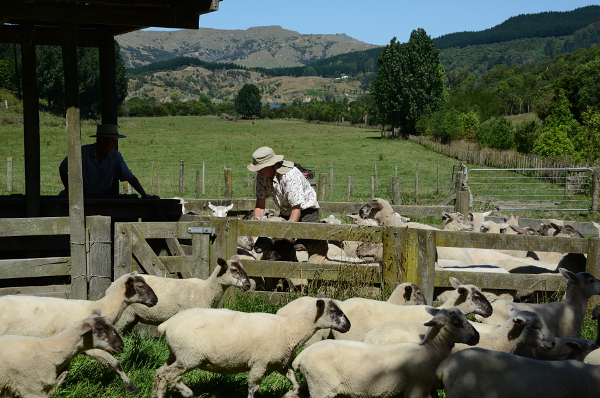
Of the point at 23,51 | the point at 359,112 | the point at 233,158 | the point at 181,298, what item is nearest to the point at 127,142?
the point at 233,158

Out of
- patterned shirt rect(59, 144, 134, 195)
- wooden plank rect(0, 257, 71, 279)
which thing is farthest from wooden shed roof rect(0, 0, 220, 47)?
wooden plank rect(0, 257, 71, 279)

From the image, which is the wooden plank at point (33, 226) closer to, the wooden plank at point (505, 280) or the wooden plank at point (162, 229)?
the wooden plank at point (162, 229)

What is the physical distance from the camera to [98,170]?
8031mm

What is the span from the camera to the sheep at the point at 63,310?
4836mm

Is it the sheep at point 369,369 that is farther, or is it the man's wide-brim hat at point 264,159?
the man's wide-brim hat at point 264,159

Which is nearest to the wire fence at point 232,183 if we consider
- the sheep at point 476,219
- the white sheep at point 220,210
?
the sheep at point 476,219

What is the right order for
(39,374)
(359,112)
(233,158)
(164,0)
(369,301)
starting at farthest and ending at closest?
(359,112) < (233,158) < (164,0) < (369,301) < (39,374)

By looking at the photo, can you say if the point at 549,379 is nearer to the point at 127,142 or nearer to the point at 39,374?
the point at 39,374

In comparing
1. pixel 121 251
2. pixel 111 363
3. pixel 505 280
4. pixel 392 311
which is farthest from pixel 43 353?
pixel 505 280

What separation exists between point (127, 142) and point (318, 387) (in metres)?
46.1

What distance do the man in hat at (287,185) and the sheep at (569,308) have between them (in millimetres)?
2578

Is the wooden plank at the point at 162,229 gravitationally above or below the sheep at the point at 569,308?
above

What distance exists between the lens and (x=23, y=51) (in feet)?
25.8

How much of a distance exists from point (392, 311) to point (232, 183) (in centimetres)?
2033
